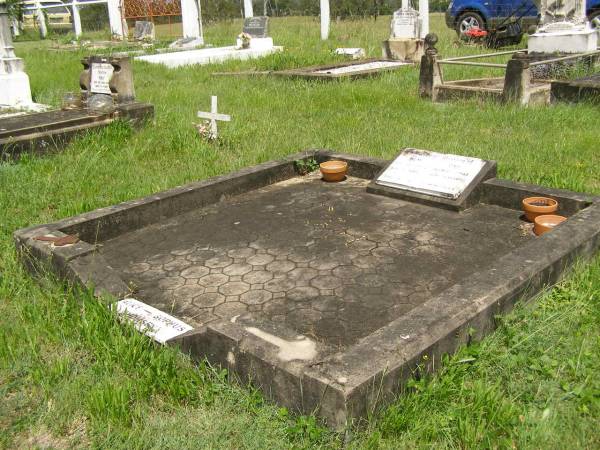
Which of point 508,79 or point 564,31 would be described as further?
point 564,31

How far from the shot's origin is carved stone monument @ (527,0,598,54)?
10.6 meters

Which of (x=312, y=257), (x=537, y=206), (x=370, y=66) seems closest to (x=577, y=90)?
(x=537, y=206)

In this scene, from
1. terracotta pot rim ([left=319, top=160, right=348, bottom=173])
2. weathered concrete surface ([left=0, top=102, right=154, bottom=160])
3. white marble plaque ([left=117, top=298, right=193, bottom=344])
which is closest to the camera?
white marble plaque ([left=117, top=298, right=193, bottom=344])

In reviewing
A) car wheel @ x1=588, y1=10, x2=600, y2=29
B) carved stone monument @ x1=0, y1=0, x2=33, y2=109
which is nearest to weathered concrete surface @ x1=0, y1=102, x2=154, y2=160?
carved stone monument @ x1=0, y1=0, x2=33, y2=109

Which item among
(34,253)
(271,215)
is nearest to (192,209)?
(271,215)

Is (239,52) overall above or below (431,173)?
above

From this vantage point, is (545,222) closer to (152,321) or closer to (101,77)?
(152,321)

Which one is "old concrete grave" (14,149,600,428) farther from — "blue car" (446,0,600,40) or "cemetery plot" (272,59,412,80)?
"blue car" (446,0,600,40)

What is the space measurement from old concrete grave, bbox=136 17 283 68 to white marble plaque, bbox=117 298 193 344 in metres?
11.4

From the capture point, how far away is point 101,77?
823cm

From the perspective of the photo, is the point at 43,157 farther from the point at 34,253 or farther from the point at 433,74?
the point at 433,74

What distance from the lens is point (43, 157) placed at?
662cm

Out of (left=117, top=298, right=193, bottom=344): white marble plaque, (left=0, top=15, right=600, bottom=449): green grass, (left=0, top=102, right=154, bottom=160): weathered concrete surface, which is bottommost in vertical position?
(left=0, top=15, right=600, bottom=449): green grass

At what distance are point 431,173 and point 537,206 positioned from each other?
36.1 inches
